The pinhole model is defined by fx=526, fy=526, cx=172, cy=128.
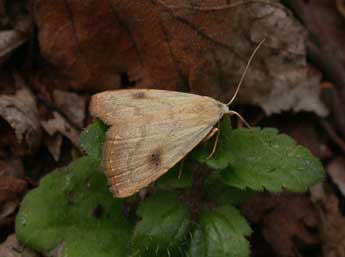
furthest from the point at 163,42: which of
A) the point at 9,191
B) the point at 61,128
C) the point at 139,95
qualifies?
the point at 9,191

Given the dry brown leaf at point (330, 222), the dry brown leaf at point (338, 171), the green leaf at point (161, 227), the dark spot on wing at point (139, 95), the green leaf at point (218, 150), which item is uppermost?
the dark spot on wing at point (139, 95)

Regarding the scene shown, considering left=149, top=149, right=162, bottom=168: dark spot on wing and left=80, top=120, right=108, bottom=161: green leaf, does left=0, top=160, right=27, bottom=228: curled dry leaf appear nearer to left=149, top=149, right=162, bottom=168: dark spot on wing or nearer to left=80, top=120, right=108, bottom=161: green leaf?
left=80, top=120, right=108, bottom=161: green leaf

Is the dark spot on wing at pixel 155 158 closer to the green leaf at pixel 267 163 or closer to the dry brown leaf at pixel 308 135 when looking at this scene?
the green leaf at pixel 267 163

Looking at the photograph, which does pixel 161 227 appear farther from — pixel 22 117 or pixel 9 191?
pixel 22 117

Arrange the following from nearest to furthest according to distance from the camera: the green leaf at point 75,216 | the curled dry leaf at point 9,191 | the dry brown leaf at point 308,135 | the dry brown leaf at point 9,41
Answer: the green leaf at point 75,216, the curled dry leaf at point 9,191, the dry brown leaf at point 9,41, the dry brown leaf at point 308,135

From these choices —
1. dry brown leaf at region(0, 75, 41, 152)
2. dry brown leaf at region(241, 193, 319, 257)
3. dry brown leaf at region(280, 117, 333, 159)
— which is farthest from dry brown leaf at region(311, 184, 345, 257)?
dry brown leaf at region(0, 75, 41, 152)

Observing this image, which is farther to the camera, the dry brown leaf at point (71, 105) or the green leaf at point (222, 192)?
the dry brown leaf at point (71, 105)

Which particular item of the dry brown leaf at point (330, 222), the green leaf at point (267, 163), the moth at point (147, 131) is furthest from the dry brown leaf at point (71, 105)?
the dry brown leaf at point (330, 222)
